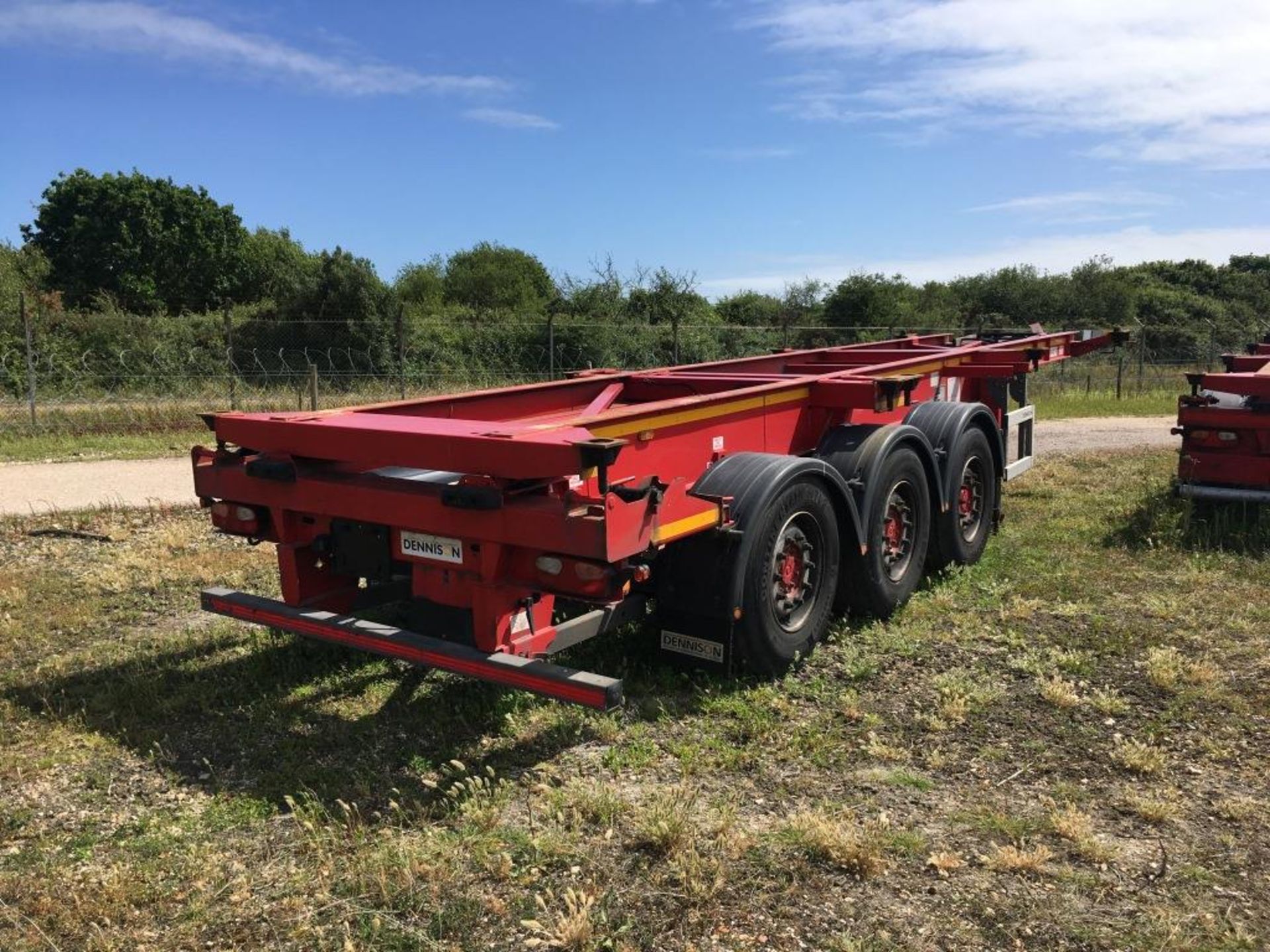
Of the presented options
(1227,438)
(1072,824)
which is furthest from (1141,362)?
(1072,824)

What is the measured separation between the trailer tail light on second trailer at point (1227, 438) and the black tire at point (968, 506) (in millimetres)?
1748

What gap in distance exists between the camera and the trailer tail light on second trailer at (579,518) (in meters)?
3.55

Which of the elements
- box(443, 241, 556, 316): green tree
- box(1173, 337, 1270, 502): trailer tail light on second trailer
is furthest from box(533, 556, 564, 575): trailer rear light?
box(443, 241, 556, 316): green tree

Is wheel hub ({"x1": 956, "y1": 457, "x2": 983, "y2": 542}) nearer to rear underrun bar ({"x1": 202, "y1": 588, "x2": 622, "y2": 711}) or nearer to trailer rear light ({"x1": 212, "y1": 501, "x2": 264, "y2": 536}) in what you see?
rear underrun bar ({"x1": 202, "y1": 588, "x2": 622, "y2": 711})

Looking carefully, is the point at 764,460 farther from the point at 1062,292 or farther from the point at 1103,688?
the point at 1062,292

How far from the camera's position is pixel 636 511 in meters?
3.56

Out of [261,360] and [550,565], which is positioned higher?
[261,360]

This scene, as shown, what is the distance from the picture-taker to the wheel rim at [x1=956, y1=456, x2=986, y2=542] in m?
6.50

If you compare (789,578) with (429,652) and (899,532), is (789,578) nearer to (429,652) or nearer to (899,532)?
(899,532)

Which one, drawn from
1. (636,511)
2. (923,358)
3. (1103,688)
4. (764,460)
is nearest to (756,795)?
(636,511)

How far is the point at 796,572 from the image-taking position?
4.58 metres

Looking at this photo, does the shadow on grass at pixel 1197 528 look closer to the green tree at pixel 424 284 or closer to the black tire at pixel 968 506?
the black tire at pixel 968 506

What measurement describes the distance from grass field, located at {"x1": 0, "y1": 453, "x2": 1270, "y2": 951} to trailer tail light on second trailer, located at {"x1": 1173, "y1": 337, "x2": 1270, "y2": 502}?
1916 millimetres

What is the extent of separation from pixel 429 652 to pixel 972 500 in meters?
4.30
